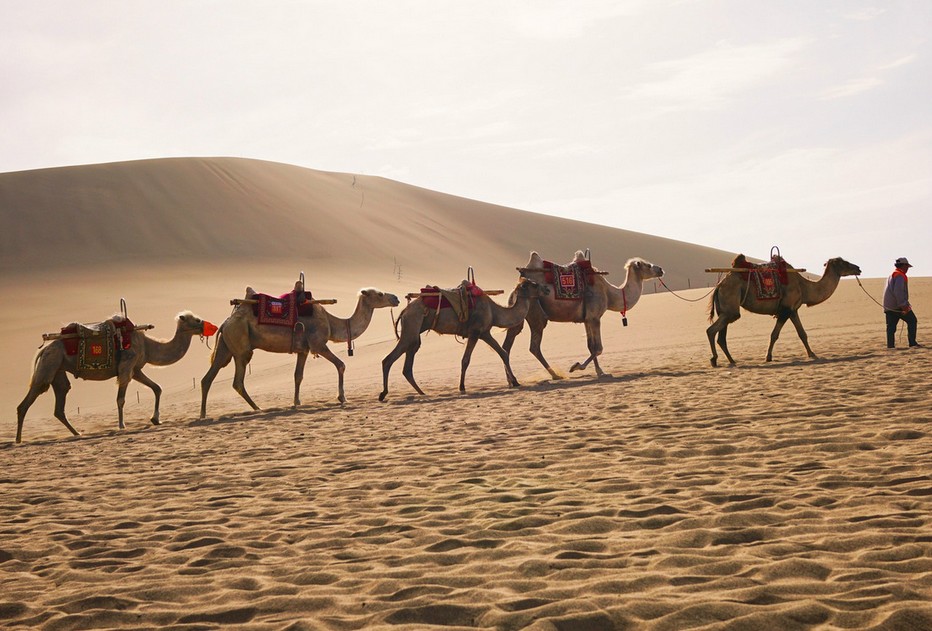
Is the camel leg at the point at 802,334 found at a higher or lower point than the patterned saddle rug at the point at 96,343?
lower

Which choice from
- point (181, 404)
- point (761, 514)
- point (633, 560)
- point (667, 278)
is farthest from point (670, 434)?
point (667, 278)

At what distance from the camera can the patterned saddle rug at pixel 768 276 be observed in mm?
15953

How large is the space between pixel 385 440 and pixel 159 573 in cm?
452

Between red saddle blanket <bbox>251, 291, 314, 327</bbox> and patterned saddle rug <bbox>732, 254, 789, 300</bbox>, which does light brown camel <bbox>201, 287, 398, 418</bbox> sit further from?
patterned saddle rug <bbox>732, 254, 789, 300</bbox>

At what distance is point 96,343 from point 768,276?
36.8ft

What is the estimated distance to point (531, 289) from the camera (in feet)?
52.7

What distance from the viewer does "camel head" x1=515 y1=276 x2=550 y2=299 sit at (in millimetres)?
15984

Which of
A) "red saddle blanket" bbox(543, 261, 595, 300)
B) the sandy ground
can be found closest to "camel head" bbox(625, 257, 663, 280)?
"red saddle blanket" bbox(543, 261, 595, 300)

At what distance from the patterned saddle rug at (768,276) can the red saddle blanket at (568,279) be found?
267 centimetres

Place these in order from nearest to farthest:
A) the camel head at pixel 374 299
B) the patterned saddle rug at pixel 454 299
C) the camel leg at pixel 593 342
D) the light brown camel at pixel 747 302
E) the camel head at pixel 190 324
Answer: the camel head at pixel 190 324, the patterned saddle rug at pixel 454 299, the camel head at pixel 374 299, the light brown camel at pixel 747 302, the camel leg at pixel 593 342

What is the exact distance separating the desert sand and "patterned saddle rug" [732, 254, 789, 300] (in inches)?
56.6

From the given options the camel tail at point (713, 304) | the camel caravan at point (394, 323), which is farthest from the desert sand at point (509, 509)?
the camel tail at point (713, 304)

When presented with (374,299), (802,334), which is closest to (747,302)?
(802,334)

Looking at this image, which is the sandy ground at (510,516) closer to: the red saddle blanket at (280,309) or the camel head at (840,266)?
the red saddle blanket at (280,309)
